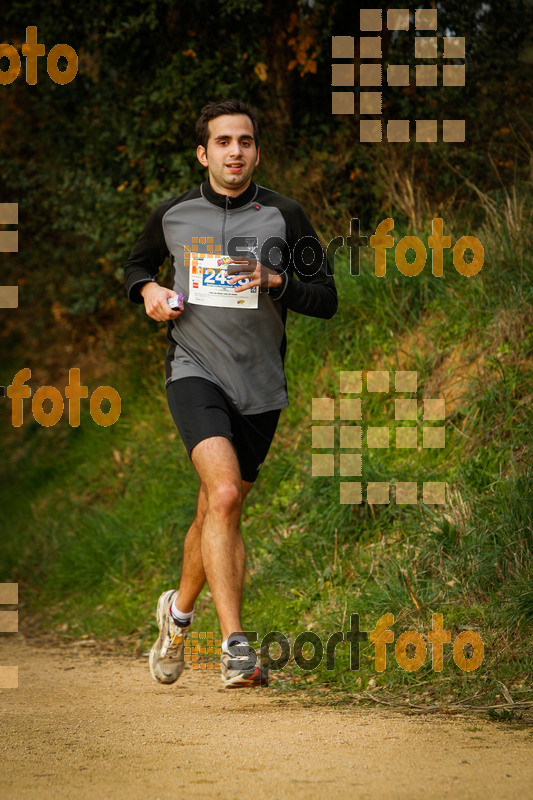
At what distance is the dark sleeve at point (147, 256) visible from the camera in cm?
505

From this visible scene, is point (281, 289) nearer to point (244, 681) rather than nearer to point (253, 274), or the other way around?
point (253, 274)

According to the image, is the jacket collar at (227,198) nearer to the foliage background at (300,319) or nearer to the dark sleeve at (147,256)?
the dark sleeve at (147,256)

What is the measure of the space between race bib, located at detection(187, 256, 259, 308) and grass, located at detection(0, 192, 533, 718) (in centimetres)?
173

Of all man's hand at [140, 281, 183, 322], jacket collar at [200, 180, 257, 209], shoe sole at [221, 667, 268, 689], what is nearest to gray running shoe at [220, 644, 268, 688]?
shoe sole at [221, 667, 268, 689]

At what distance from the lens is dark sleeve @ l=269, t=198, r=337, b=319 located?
4707 mm

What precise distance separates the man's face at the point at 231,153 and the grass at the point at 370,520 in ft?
7.06

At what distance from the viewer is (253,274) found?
4500mm

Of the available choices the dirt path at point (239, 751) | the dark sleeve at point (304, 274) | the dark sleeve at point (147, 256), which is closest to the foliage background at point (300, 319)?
the dirt path at point (239, 751)

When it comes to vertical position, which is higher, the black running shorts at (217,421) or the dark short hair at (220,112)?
the dark short hair at (220,112)

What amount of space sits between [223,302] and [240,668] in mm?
1683

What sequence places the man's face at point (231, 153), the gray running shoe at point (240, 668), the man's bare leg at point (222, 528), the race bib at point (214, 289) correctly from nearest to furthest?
the gray running shoe at point (240, 668)
the man's bare leg at point (222, 528)
the race bib at point (214, 289)
the man's face at point (231, 153)

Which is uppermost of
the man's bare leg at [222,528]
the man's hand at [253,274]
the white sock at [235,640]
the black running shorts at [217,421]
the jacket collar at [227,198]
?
the jacket collar at [227,198]

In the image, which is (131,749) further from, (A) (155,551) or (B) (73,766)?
(A) (155,551)

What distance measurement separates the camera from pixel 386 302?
7.57m
